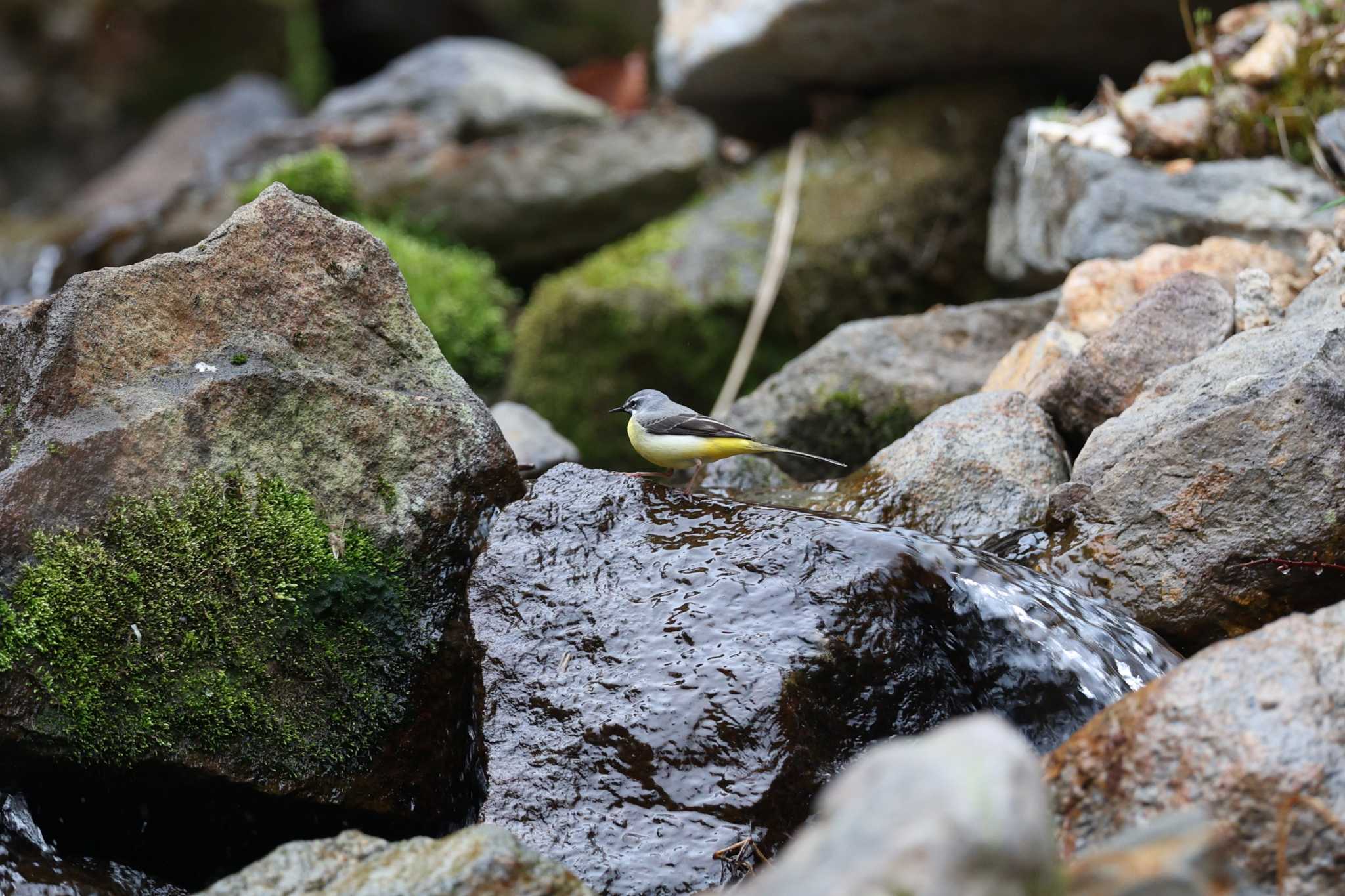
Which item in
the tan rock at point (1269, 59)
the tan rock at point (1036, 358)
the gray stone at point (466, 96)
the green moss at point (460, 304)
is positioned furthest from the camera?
the gray stone at point (466, 96)

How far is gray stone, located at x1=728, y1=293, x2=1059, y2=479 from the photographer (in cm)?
639

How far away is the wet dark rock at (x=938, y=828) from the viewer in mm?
1722

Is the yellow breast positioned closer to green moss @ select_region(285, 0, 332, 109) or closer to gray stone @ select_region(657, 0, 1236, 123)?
gray stone @ select_region(657, 0, 1236, 123)

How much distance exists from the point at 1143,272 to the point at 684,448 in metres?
2.67

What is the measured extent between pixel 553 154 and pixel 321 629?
646cm

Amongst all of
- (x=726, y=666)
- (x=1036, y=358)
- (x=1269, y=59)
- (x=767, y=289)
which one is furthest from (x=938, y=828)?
(x=767, y=289)

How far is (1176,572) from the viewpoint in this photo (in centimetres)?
436

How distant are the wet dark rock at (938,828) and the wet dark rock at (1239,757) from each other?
87 centimetres

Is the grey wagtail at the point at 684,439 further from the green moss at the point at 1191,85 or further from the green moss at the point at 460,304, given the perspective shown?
the green moss at the point at 460,304

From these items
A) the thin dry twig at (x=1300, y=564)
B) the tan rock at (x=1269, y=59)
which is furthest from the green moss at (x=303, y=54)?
the thin dry twig at (x=1300, y=564)

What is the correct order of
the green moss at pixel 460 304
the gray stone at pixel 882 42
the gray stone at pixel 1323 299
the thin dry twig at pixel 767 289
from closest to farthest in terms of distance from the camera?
1. the gray stone at pixel 1323 299
2. the gray stone at pixel 882 42
3. the thin dry twig at pixel 767 289
4. the green moss at pixel 460 304

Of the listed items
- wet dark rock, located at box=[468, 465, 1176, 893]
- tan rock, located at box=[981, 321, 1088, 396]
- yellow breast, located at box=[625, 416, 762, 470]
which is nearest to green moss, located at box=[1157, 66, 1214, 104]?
tan rock, located at box=[981, 321, 1088, 396]

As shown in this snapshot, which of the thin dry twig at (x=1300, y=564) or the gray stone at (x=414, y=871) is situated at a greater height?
the gray stone at (x=414, y=871)

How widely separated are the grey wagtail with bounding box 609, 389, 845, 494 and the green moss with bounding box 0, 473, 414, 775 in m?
1.59
